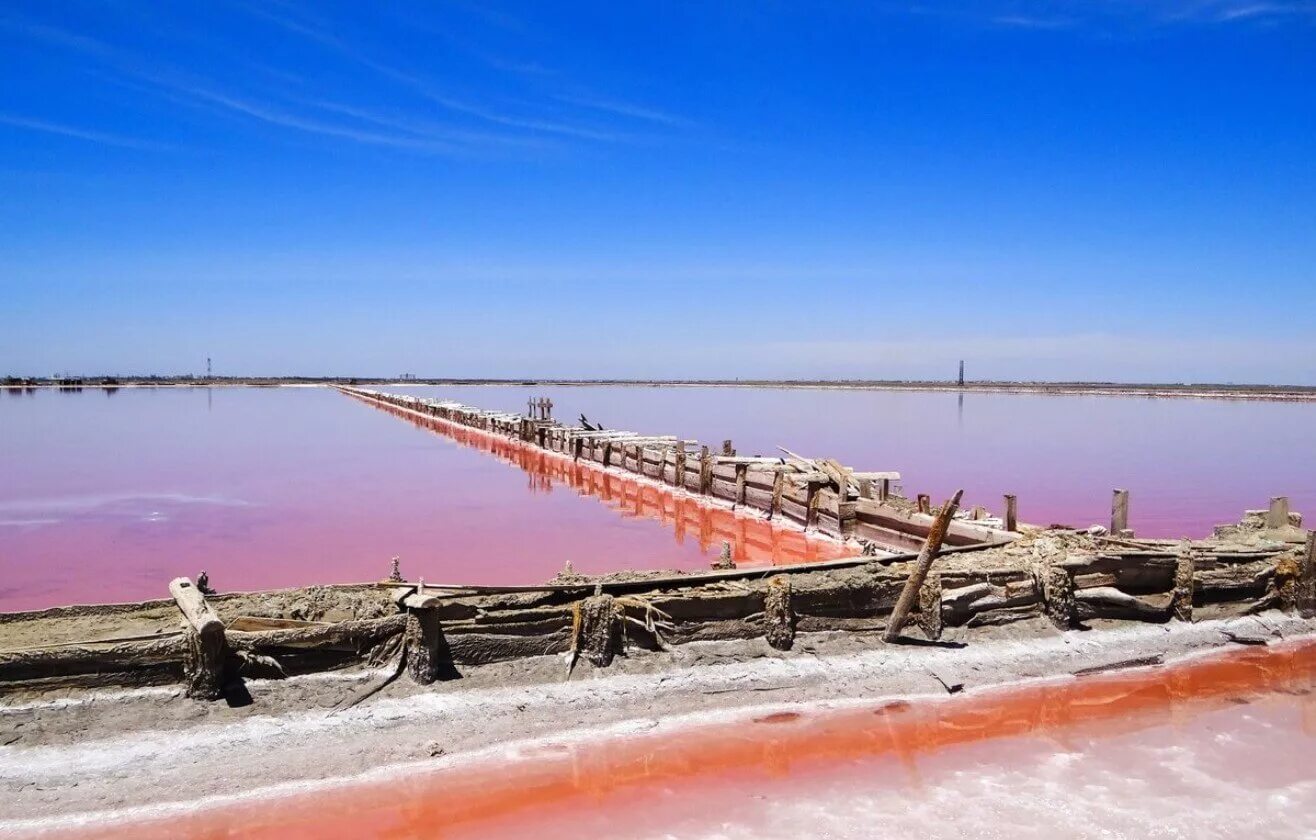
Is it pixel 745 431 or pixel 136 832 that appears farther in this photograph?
pixel 745 431

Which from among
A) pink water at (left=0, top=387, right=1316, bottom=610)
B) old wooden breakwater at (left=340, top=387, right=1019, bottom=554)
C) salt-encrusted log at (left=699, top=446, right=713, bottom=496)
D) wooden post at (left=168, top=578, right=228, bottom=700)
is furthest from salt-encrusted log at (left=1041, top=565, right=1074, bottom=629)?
salt-encrusted log at (left=699, top=446, right=713, bottom=496)

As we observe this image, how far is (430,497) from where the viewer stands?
20.2m

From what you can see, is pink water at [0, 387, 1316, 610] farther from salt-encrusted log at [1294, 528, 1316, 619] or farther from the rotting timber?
salt-encrusted log at [1294, 528, 1316, 619]

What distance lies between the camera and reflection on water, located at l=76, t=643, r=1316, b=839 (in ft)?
18.5

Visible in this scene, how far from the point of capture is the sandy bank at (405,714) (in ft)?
19.0

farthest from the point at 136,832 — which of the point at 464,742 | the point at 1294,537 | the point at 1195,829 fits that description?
the point at 1294,537

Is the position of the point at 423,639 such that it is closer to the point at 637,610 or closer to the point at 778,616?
the point at 637,610

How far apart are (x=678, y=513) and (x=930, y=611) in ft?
33.1

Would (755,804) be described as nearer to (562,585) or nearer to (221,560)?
(562,585)

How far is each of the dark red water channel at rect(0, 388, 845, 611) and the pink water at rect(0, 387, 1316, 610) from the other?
64 millimetres

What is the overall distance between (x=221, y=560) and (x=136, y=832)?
28.4ft

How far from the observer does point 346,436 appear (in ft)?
127

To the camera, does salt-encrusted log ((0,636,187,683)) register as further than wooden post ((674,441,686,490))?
No

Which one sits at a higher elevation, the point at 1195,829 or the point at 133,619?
the point at 133,619
